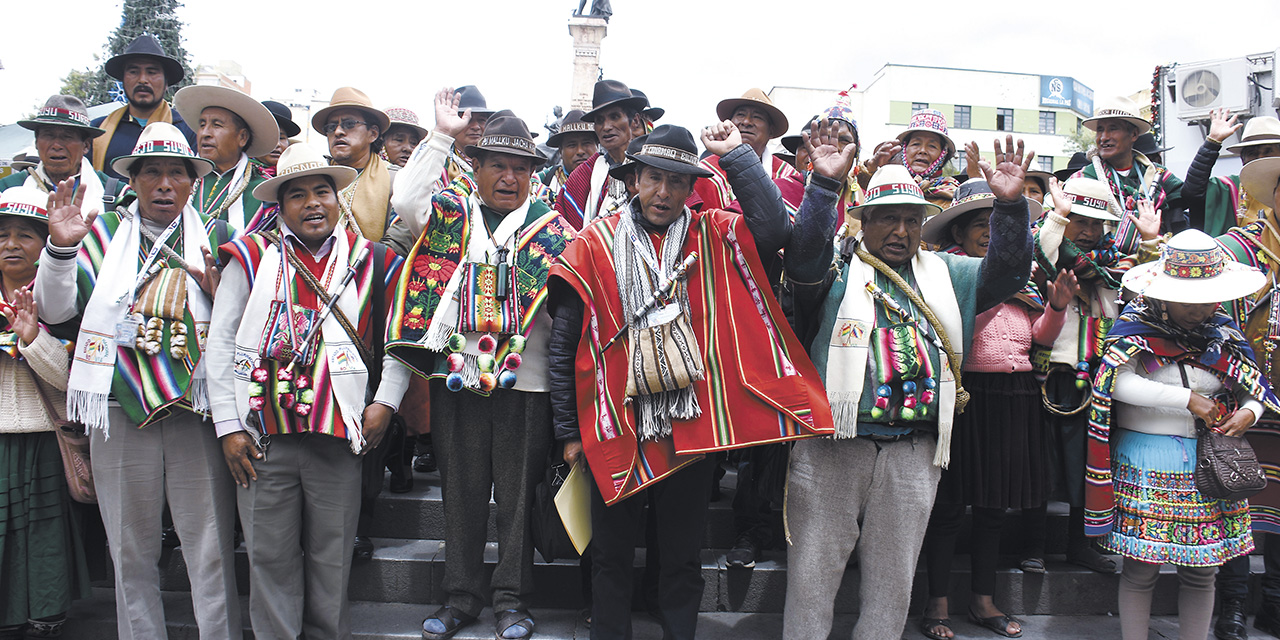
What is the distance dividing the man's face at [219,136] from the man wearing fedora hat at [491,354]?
1395 millimetres

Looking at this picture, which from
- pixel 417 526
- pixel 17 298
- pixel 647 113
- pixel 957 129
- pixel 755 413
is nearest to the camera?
pixel 755 413

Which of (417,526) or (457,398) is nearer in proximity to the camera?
(457,398)

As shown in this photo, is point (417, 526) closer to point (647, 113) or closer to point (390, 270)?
point (390, 270)

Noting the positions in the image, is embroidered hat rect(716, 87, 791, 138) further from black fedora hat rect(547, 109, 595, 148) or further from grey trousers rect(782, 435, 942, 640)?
grey trousers rect(782, 435, 942, 640)

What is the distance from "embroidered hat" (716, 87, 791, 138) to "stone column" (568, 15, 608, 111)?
16.7 m

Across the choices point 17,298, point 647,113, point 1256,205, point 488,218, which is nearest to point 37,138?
point 17,298

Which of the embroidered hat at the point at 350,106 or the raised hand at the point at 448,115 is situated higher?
the embroidered hat at the point at 350,106

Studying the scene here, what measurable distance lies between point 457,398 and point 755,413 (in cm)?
143

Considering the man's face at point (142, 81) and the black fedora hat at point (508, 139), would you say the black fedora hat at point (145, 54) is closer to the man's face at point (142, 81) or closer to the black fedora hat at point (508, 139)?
the man's face at point (142, 81)

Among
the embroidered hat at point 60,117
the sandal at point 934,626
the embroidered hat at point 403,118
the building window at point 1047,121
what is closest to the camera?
the sandal at point 934,626

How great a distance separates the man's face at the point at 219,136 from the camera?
14.0ft

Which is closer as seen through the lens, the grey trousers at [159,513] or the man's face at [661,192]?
the man's face at [661,192]

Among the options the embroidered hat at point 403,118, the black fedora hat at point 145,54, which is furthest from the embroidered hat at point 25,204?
the embroidered hat at point 403,118

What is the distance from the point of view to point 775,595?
412cm
